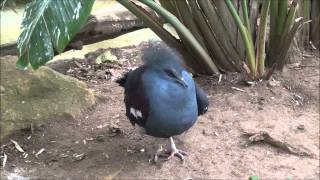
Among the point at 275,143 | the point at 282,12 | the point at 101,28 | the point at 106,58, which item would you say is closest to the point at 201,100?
the point at 275,143

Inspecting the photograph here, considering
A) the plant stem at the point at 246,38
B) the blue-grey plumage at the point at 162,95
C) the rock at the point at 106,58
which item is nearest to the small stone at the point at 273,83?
the plant stem at the point at 246,38

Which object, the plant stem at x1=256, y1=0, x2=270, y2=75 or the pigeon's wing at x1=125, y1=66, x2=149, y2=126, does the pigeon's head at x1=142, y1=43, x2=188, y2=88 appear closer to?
the pigeon's wing at x1=125, y1=66, x2=149, y2=126

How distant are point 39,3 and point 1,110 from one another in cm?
144

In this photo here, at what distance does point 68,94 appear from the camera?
4020 mm

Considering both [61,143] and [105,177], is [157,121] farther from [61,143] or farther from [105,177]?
[61,143]

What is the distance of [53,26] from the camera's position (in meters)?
2.50

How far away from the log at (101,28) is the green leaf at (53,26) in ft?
6.44

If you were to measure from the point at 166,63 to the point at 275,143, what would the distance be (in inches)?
36.5

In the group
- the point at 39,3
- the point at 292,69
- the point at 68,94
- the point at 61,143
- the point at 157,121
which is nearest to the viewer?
the point at 39,3

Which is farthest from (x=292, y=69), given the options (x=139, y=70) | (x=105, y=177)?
(x=105, y=177)

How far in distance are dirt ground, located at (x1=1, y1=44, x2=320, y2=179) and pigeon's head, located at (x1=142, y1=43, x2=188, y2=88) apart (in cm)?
60

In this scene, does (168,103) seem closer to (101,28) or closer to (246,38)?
(246,38)

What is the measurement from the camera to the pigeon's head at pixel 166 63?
3.13 m

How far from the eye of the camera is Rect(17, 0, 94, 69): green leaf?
8.20 ft
